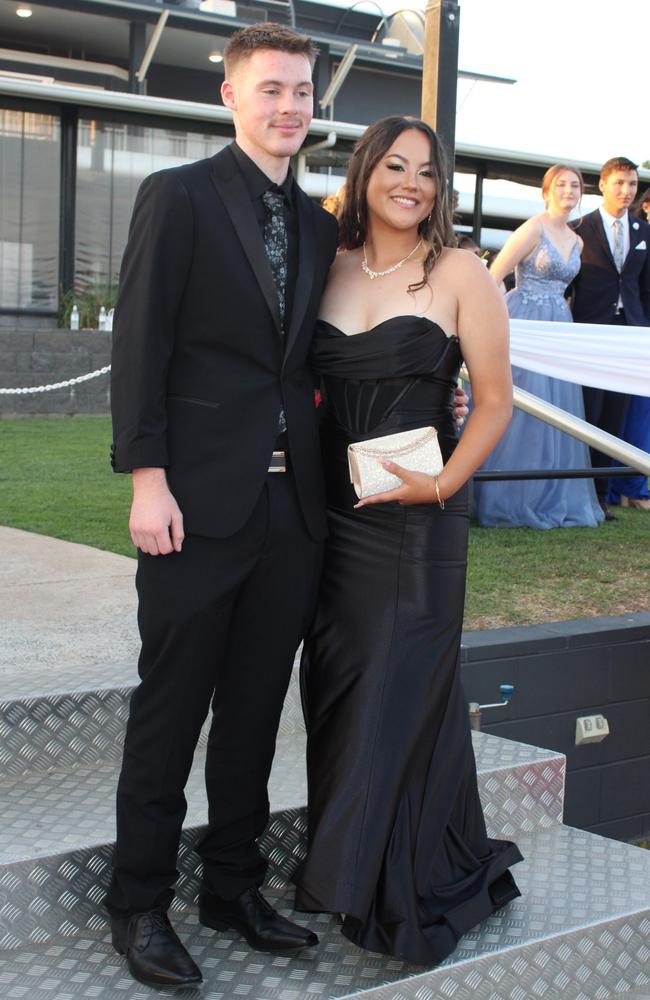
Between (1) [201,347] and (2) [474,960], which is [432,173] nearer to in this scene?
(1) [201,347]

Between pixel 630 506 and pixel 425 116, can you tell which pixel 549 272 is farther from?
pixel 425 116

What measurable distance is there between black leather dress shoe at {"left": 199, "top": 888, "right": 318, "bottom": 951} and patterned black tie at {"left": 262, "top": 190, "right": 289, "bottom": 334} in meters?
1.34

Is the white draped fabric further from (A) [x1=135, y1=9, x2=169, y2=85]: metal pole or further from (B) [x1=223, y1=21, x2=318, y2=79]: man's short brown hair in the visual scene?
(A) [x1=135, y1=9, x2=169, y2=85]: metal pole

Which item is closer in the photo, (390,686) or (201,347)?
(201,347)

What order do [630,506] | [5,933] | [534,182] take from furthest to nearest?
[534,182]
[630,506]
[5,933]

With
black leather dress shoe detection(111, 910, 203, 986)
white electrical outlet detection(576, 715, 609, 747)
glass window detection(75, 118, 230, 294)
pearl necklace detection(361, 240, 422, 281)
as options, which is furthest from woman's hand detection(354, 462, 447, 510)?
glass window detection(75, 118, 230, 294)

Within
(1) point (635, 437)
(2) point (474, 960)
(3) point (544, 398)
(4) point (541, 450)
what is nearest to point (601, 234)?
(3) point (544, 398)

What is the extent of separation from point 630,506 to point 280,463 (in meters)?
5.89

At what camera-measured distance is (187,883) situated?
2762 millimetres

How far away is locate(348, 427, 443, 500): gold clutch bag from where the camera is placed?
253 cm

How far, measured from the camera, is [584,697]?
4.93 meters

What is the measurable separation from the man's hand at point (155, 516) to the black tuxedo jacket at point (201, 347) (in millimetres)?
31

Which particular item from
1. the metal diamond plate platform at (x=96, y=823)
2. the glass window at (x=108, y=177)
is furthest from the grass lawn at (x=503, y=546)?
the glass window at (x=108, y=177)

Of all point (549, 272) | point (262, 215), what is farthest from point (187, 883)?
point (549, 272)
